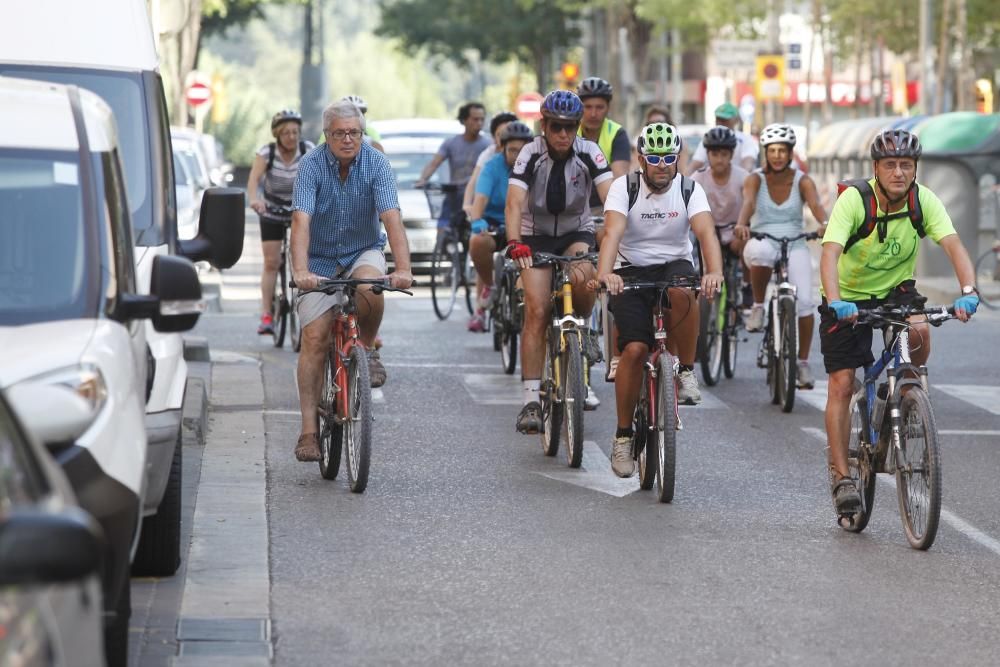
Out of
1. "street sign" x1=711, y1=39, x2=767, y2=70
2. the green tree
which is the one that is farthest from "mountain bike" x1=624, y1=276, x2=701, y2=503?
the green tree

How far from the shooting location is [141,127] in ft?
29.2

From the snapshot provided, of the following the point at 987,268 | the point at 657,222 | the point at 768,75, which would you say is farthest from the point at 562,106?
the point at 768,75

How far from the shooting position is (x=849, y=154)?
31578 mm

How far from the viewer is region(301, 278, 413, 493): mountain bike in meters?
9.19

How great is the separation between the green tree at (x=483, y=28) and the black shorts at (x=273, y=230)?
5195 cm

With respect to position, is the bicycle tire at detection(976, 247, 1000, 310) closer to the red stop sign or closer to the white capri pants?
the white capri pants

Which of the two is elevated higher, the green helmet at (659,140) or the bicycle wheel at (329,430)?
the green helmet at (659,140)

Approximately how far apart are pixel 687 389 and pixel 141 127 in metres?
2.80

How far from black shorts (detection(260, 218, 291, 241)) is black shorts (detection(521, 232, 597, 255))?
16.0 feet

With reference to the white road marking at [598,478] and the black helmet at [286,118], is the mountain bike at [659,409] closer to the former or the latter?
the white road marking at [598,478]

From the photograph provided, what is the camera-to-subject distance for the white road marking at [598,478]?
9758 millimetres

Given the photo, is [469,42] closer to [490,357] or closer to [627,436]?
[490,357]

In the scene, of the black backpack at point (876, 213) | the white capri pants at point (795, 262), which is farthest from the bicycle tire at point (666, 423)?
the white capri pants at point (795, 262)

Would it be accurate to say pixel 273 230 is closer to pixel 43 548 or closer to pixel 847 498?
pixel 847 498
